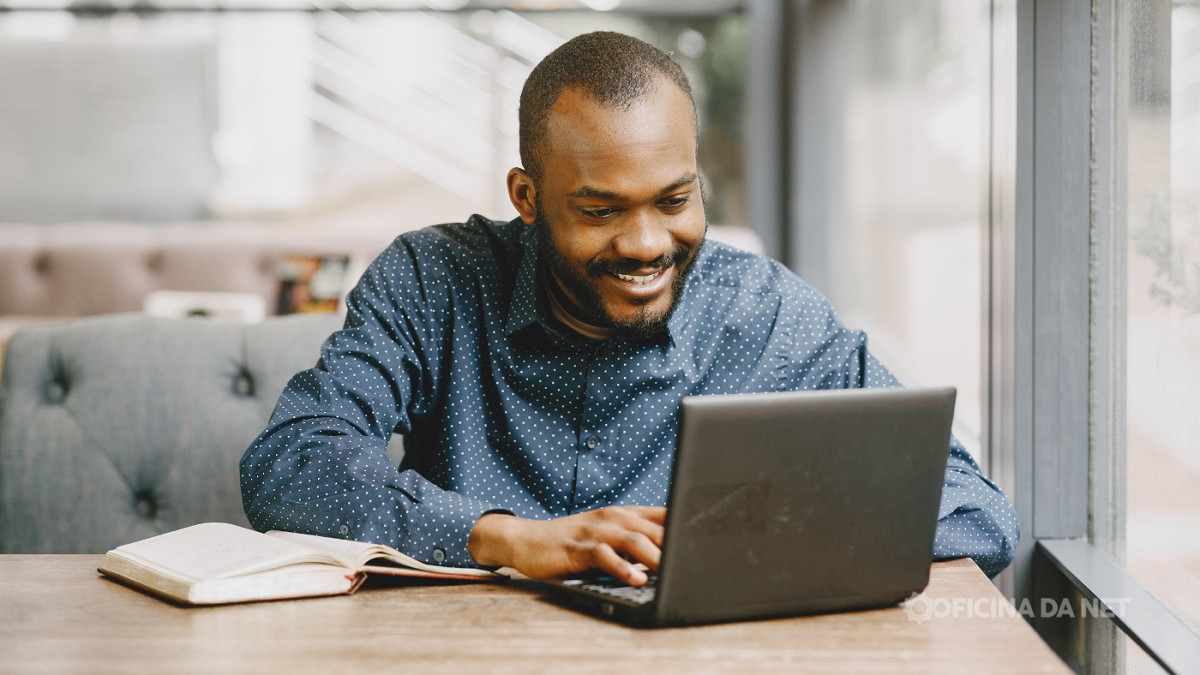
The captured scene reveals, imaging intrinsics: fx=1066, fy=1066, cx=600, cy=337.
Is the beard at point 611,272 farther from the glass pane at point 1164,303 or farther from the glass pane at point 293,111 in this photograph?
the glass pane at point 293,111

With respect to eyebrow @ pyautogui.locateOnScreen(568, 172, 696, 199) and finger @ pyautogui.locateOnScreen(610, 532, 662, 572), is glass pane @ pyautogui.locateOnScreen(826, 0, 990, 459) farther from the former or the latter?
finger @ pyautogui.locateOnScreen(610, 532, 662, 572)

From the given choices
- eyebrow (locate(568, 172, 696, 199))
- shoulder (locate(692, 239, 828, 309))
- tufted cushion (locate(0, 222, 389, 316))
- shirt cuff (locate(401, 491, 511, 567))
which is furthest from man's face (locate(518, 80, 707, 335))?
tufted cushion (locate(0, 222, 389, 316))

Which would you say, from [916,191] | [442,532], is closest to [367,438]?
[442,532]

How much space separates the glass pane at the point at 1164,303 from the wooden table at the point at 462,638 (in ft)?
1.15

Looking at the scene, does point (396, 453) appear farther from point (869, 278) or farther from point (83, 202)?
point (83, 202)

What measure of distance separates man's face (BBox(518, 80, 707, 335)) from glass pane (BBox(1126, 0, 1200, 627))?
51 cm

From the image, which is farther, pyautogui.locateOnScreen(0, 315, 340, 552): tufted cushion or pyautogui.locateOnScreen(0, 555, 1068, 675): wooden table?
pyautogui.locateOnScreen(0, 315, 340, 552): tufted cushion

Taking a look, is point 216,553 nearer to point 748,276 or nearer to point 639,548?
point 639,548

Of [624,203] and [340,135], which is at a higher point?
[340,135]

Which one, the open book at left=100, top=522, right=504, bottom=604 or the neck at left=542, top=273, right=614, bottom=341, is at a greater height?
the neck at left=542, top=273, right=614, bottom=341

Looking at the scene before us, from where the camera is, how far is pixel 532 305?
1385mm

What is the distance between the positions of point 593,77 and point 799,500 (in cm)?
66

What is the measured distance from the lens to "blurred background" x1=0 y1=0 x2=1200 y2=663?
296 cm

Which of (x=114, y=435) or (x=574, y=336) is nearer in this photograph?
(x=574, y=336)
